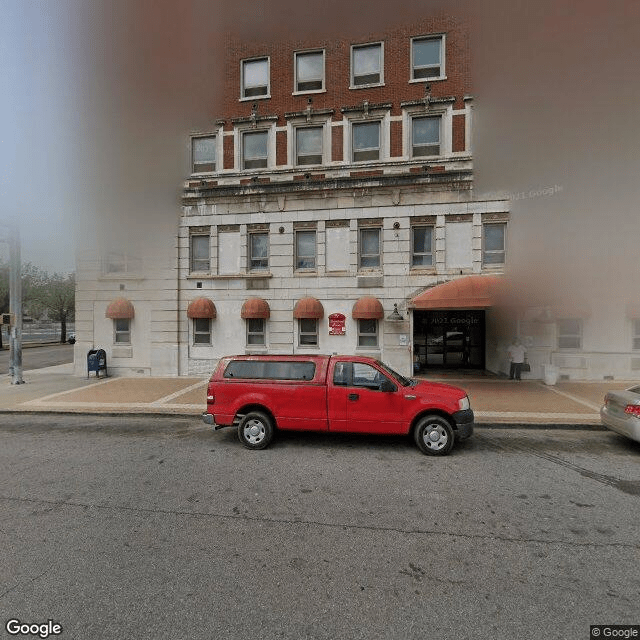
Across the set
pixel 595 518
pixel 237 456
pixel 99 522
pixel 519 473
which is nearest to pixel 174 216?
pixel 237 456

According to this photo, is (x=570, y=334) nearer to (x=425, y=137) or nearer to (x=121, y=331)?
(x=425, y=137)

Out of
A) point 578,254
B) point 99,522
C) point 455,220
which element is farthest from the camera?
point 455,220

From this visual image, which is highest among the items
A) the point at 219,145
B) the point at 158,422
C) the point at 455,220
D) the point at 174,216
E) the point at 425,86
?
the point at 425,86

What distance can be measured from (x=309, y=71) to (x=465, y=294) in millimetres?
11502

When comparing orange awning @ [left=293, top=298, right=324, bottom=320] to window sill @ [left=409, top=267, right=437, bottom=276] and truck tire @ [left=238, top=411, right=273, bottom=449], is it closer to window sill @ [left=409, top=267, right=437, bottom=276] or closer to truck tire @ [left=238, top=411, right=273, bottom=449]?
window sill @ [left=409, top=267, right=437, bottom=276]

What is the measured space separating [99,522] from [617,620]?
196 inches

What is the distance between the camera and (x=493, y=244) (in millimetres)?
13273

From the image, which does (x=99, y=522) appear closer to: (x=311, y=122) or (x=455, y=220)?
(x=455, y=220)

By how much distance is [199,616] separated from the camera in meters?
2.60

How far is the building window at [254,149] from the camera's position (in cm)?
1478

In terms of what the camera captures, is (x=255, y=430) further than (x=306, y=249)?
No

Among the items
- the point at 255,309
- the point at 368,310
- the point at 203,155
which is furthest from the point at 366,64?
the point at 255,309

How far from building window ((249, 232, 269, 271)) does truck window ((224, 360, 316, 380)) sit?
8.40 metres

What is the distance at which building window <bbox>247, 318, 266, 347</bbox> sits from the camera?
14.4m
